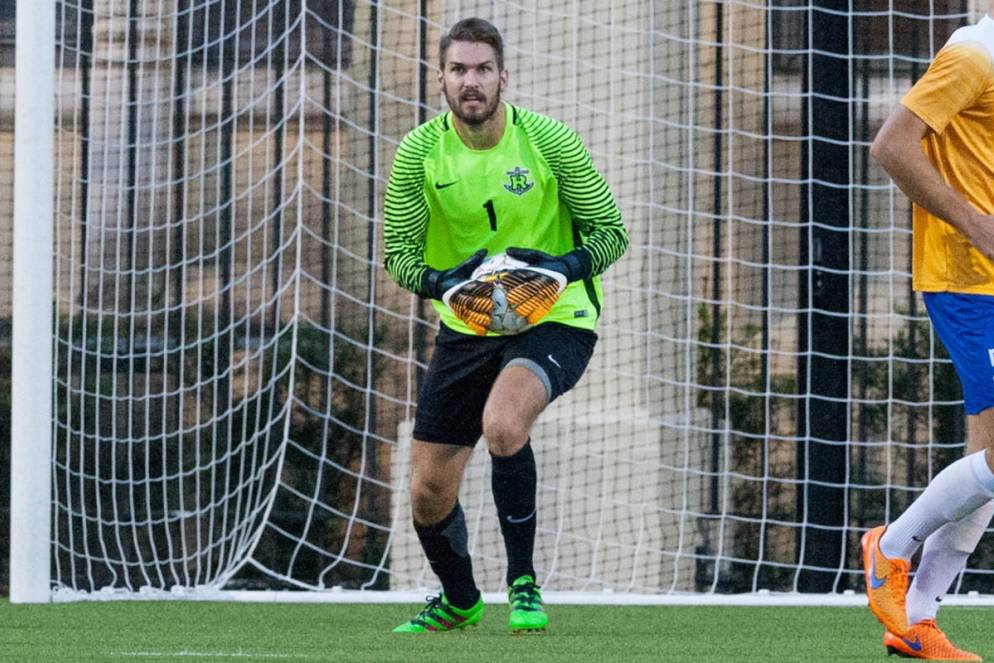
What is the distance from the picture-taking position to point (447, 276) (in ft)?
18.3

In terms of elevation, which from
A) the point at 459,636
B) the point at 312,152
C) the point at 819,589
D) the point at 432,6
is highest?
the point at 432,6

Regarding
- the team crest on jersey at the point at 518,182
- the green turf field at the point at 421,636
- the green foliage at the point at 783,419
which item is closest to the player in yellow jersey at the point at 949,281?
the green turf field at the point at 421,636

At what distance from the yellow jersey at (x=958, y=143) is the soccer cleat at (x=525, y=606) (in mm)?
1465

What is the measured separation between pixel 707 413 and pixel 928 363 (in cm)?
95

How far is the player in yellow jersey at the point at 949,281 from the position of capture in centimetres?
454

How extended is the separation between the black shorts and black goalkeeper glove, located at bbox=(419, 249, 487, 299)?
193 mm

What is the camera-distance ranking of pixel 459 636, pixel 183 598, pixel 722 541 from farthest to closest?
pixel 722 541, pixel 183 598, pixel 459 636

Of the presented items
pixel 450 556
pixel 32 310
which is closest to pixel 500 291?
pixel 450 556

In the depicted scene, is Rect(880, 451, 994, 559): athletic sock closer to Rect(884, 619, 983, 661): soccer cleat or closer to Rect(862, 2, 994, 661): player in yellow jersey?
Rect(862, 2, 994, 661): player in yellow jersey

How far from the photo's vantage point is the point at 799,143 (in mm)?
8812

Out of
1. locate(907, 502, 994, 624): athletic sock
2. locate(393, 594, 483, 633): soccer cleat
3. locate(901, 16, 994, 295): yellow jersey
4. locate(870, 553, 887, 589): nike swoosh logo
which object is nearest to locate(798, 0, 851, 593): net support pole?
locate(393, 594, 483, 633): soccer cleat

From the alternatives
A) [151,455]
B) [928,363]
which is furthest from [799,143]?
[151,455]

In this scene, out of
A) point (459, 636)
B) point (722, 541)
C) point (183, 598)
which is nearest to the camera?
point (459, 636)

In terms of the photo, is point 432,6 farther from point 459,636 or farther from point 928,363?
point 459,636
